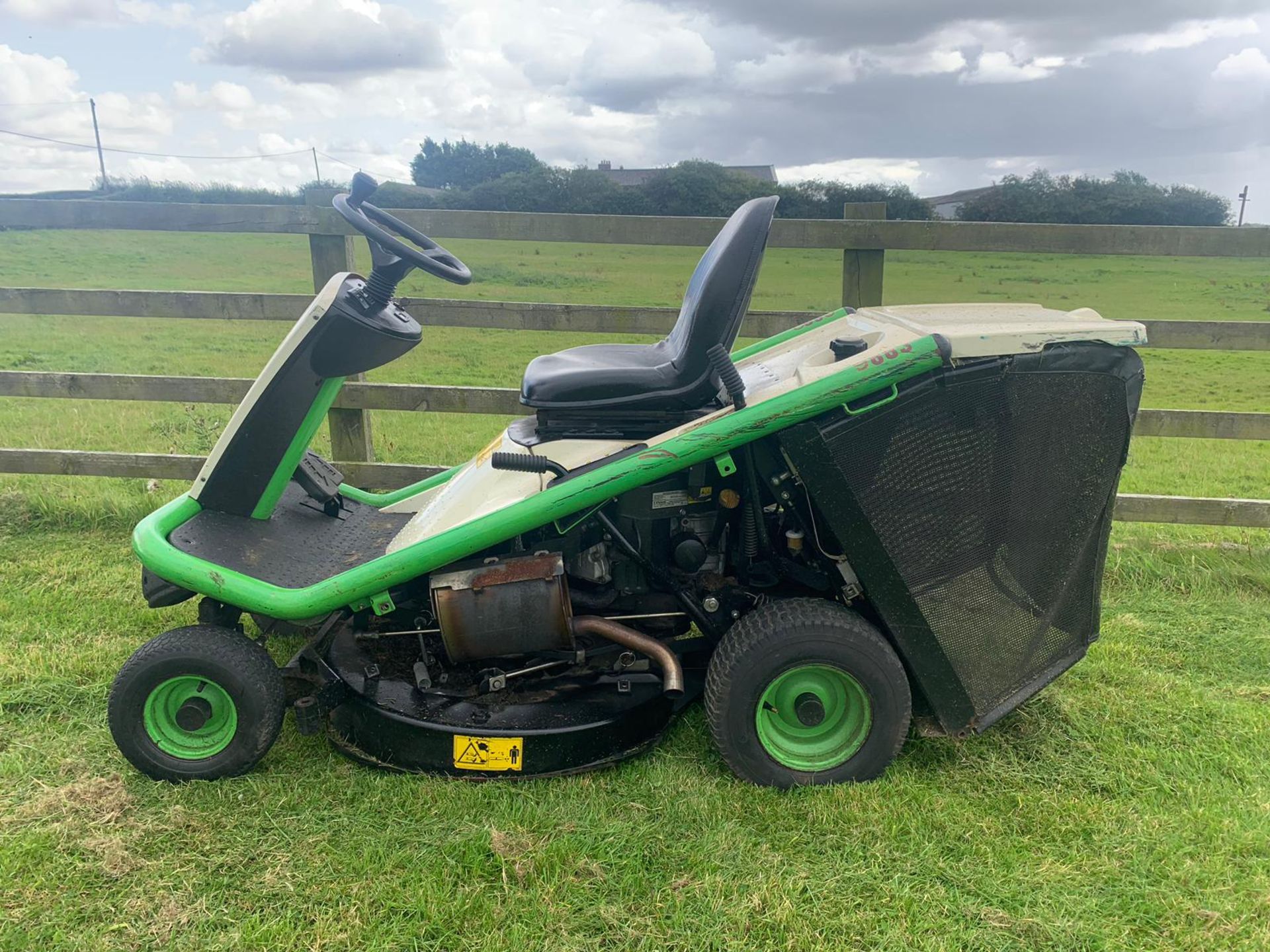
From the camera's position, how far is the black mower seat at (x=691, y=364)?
242cm

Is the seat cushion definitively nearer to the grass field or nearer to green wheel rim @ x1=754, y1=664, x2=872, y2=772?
green wheel rim @ x1=754, y1=664, x2=872, y2=772

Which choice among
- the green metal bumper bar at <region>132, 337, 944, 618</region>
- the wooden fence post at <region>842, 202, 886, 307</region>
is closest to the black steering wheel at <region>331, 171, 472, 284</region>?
the green metal bumper bar at <region>132, 337, 944, 618</region>

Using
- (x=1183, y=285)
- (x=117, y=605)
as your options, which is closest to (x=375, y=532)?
(x=117, y=605)

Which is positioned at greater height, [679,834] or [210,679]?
[210,679]

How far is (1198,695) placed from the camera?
2.97 m

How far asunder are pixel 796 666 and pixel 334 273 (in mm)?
3307

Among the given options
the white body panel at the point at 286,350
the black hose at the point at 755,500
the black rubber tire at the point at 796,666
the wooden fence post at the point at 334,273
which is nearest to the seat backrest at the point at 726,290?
the black hose at the point at 755,500

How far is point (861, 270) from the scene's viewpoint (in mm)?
4262

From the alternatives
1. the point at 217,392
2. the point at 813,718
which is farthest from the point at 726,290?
the point at 217,392

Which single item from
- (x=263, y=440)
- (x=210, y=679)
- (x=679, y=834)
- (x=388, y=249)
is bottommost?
(x=679, y=834)

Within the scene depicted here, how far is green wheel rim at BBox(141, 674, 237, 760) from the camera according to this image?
247cm

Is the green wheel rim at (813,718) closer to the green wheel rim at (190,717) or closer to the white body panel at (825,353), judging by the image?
the white body panel at (825,353)

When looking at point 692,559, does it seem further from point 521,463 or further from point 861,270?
point 861,270

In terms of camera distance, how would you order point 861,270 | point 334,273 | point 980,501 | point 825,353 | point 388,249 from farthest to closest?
point 334,273 → point 861,270 → point 825,353 → point 388,249 → point 980,501
